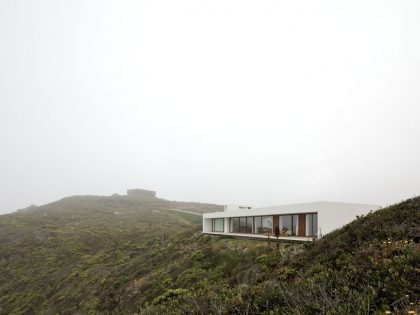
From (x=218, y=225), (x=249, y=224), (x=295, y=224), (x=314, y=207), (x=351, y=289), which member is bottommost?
(x=218, y=225)

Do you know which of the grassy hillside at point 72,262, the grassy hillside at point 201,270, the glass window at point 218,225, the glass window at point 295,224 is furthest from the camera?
the glass window at point 218,225

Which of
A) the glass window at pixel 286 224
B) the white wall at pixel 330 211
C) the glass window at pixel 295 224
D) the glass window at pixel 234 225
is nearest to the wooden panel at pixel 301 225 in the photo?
the glass window at pixel 295 224

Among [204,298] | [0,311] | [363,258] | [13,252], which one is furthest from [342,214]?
[13,252]

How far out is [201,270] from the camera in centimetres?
2036

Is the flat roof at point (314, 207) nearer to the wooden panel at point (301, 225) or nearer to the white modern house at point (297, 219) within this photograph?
the white modern house at point (297, 219)

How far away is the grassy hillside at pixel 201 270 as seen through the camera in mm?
5889

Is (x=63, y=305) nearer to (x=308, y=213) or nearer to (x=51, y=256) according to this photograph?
(x=51, y=256)

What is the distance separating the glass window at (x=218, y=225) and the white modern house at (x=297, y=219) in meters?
2.21

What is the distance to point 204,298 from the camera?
8.20 m

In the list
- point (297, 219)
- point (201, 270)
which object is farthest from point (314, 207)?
point (201, 270)

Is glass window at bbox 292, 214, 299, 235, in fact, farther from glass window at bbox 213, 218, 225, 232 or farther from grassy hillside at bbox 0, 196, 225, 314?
grassy hillside at bbox 0, 196, 225, 314

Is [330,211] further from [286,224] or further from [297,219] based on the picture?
[286,224]

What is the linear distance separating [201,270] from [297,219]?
9848mm

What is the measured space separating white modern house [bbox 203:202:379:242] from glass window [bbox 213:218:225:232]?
7.25 feet
